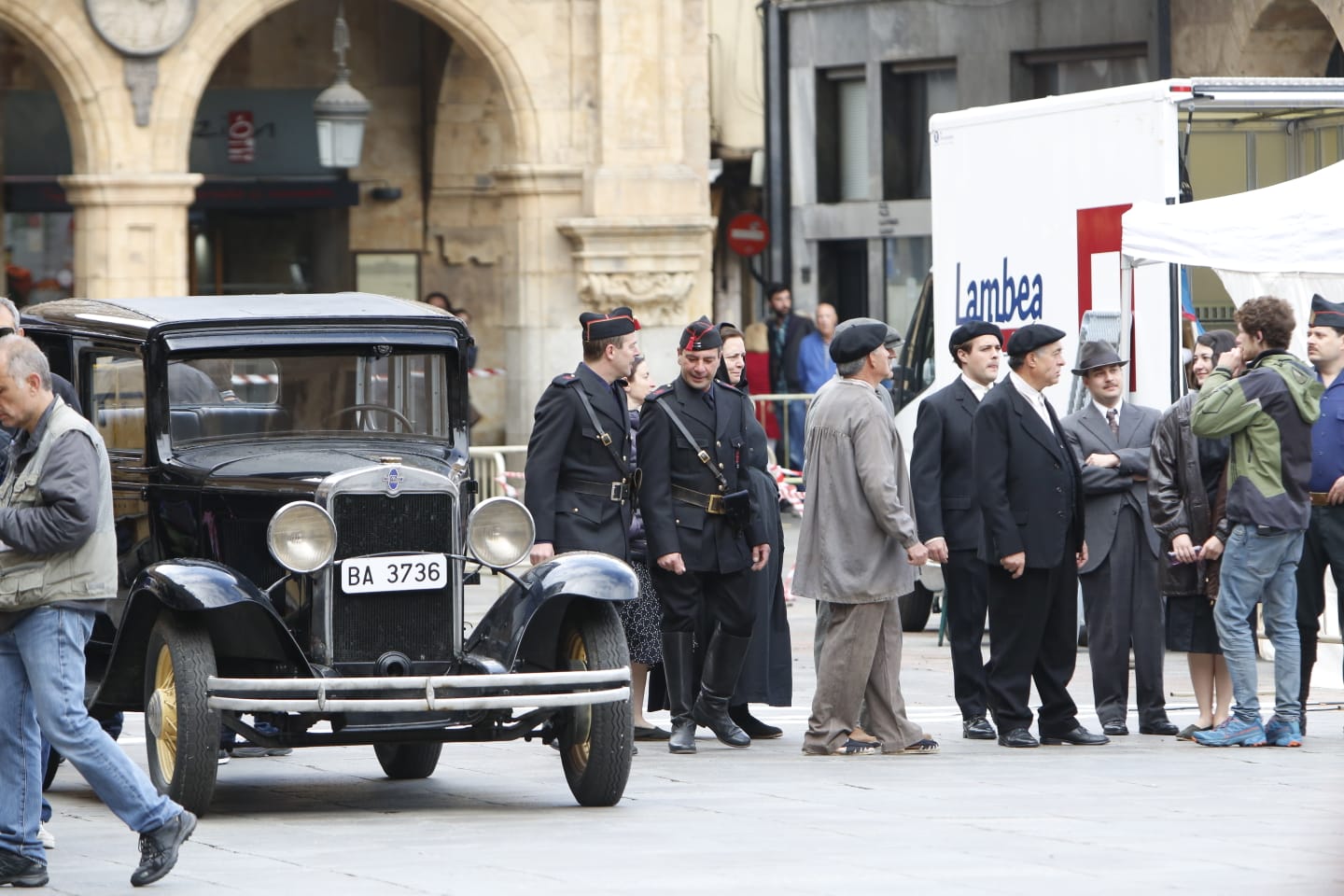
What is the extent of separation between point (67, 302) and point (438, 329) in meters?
1.69

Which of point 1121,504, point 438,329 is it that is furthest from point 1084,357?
point 438,329

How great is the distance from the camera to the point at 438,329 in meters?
10.7

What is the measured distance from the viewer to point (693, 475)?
11.5 meters

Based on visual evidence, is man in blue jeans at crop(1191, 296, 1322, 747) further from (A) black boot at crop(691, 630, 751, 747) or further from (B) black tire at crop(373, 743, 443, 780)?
(B) black tire at crop(373, 743, 443, 780)

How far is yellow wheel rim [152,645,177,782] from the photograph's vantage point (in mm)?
9461

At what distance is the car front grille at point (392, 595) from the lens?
9.55m

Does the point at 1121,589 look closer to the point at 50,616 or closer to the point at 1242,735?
the point at 1242,735

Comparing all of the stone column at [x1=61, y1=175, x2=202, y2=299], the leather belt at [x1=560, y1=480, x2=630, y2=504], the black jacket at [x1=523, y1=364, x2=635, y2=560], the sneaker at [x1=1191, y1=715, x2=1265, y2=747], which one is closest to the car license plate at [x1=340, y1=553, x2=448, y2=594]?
the black jacket at [x1=523, y1=364, x2=635, y2=560]

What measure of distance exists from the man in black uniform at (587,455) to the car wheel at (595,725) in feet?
4.06

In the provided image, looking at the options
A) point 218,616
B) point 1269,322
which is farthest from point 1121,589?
point 218,616

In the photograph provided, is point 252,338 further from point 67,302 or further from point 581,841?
point 581,841

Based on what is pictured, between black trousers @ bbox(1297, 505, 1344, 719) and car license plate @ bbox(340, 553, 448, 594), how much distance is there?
4.10m

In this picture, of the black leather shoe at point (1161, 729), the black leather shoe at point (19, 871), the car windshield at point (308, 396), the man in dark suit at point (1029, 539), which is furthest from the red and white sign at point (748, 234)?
the black leather shoe at point (19, 871)

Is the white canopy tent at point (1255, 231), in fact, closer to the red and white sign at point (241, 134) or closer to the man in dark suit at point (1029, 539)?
the man in dark suit at point (1029, 539)
